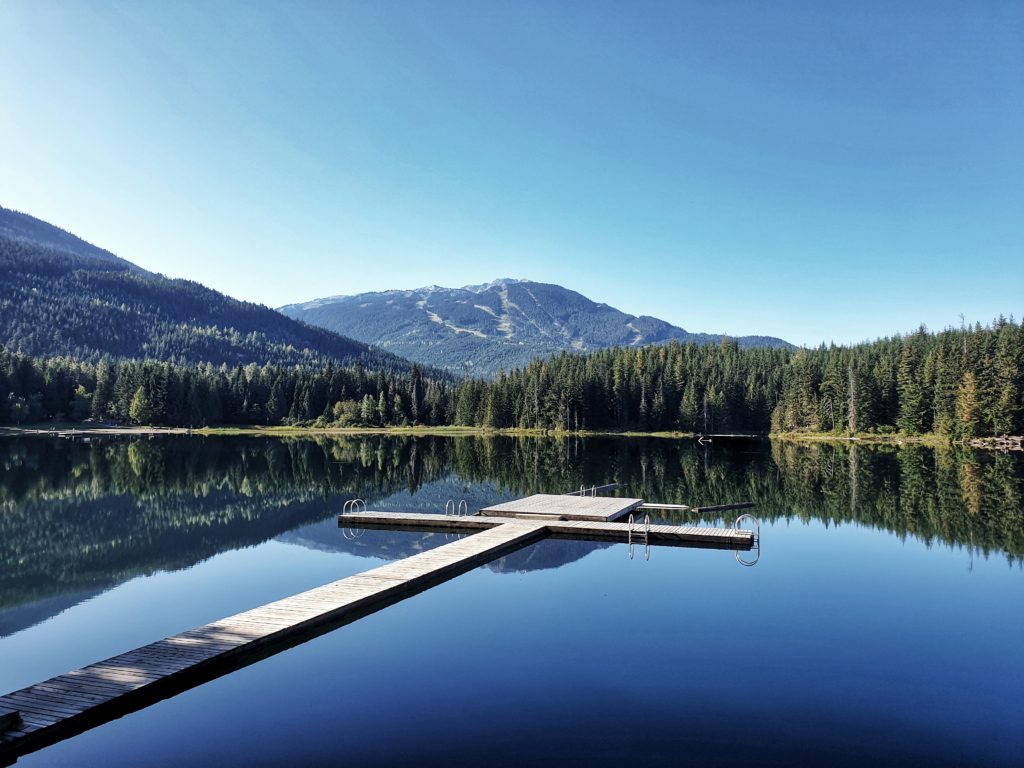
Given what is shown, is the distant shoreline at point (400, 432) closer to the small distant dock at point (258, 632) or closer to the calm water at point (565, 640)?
the calm water at point (565, 640)

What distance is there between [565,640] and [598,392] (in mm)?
124476

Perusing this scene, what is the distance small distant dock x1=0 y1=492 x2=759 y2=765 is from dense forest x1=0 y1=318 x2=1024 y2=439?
3704 inches

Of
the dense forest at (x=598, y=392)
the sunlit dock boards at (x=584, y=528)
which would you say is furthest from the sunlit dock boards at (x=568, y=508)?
the dense forest at (x=598, y=392)

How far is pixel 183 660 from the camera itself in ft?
44.6

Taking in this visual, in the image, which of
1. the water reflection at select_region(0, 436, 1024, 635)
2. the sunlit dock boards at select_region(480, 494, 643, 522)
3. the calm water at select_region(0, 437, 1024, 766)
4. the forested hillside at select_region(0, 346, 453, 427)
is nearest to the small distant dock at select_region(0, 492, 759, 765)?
the calm water at select_region(0, 437, 1024, 766)

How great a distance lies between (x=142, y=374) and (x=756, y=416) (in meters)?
121

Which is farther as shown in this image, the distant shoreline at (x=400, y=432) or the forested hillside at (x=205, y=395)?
the forested hillside at (x=205, y=395)

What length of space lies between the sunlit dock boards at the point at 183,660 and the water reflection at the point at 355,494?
19.8 ft

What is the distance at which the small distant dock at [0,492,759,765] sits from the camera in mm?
11359

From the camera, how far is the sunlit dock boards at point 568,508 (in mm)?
33406

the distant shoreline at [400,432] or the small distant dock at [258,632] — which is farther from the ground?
the distant shoreline at [400,432]

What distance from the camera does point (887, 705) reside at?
13.2 meters

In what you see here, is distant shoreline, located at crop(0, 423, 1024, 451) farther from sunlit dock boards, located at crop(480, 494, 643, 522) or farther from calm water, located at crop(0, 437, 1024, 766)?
sunlit dock boards, located at crop(480, 494, 643, 522)

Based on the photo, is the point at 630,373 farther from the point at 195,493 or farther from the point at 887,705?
the point at 887,705
